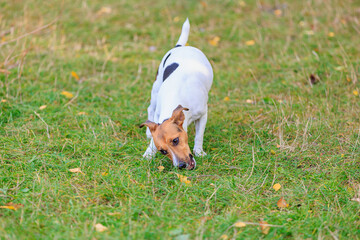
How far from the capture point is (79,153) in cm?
536

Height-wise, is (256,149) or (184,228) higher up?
(184,228)

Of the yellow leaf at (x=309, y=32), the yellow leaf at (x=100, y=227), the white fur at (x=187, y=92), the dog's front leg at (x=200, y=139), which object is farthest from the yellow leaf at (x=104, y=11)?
the yellow leaf at (x=100, y=227)

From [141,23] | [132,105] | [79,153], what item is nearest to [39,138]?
[79,153]

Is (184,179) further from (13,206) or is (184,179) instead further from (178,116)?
(13,206)

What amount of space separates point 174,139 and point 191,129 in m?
1.68

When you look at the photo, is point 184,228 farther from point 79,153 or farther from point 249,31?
point 249,31

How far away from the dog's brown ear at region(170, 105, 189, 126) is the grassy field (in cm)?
57

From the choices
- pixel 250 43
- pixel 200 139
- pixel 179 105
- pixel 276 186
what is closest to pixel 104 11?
pixel 250 43

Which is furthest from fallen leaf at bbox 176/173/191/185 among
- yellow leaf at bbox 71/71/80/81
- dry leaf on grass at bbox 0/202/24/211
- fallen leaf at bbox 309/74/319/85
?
yellow leaf at bbox 71/71/80/81

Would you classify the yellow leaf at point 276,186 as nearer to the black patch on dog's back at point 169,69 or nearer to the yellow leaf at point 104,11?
the black patch on dog's back at point 169,69

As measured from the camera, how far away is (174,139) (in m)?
4.52

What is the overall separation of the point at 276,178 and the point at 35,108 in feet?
13.3

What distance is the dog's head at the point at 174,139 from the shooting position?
4.52 m

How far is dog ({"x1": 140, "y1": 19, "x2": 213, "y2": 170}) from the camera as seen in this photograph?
14.9 feet
